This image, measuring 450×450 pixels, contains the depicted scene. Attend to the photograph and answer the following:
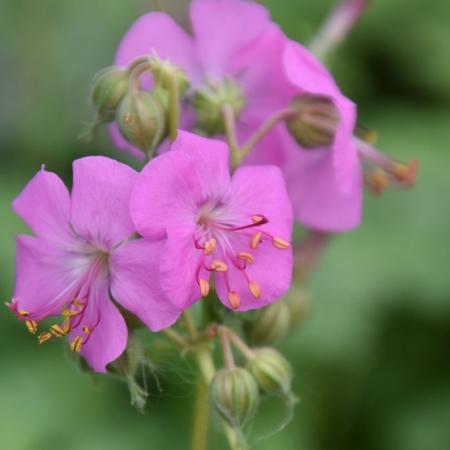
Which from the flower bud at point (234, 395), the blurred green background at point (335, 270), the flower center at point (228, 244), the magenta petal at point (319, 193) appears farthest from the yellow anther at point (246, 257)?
the blurred green background at point (335, 270)

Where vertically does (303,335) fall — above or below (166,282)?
below

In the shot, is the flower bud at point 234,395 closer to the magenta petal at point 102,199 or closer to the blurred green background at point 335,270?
the magenta petal at point 102,199

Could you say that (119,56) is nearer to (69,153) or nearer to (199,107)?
(199,107)

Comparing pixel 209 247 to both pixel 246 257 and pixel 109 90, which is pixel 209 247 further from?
pixel 109 90

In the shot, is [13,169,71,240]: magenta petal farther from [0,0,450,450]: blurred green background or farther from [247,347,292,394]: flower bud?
[0,0,450,450]: blurred green background

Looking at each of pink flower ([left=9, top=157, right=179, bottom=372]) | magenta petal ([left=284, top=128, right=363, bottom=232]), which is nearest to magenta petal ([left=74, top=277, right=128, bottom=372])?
pink flower ([left=9, top=157, right=179, bottom=372])

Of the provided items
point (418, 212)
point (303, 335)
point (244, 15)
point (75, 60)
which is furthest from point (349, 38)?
point (244, 15)
